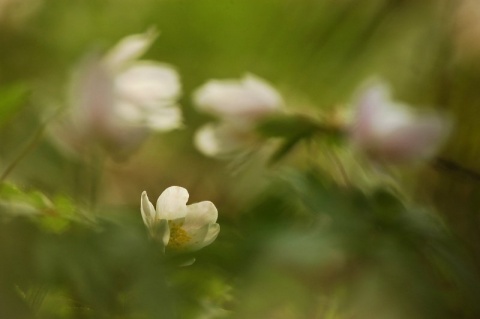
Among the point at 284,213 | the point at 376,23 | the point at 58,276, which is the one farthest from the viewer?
the point at 376,23

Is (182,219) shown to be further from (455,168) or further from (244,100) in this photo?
(455,168)

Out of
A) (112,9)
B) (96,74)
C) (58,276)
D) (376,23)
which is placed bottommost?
(58,276)

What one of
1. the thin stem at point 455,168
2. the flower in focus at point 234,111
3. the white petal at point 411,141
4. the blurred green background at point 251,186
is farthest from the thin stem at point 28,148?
the thin stem at point 455,168

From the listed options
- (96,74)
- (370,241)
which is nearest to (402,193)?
(370,241)

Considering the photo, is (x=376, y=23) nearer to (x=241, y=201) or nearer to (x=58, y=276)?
(x=241, y=201)

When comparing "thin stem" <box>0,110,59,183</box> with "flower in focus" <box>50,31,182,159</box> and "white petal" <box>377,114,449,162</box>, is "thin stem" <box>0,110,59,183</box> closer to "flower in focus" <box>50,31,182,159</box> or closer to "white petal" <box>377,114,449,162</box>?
"flower in focus" <box>50,31,182,159</box>

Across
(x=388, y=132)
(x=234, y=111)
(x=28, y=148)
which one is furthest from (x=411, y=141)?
(x=28, y=148)

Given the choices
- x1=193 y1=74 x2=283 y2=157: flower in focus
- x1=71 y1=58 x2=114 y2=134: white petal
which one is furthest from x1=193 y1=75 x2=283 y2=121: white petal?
x1=71 y1=58 x2=114 y2=134: white petal
